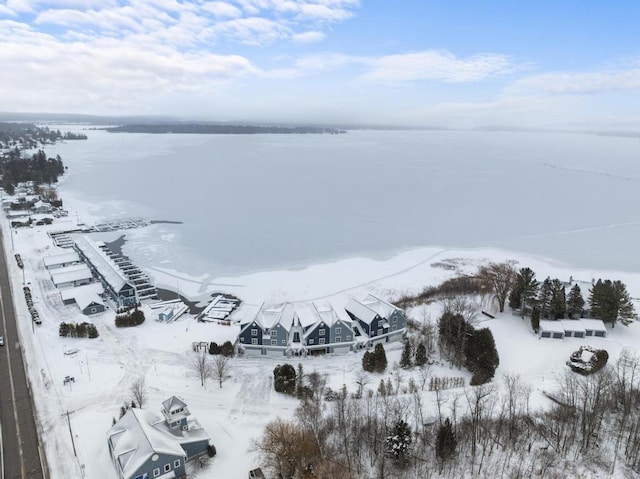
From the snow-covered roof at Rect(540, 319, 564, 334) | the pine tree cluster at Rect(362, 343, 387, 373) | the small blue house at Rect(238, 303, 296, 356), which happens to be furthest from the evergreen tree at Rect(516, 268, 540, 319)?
the small blue house at Rect(238, 303, 296, 356)

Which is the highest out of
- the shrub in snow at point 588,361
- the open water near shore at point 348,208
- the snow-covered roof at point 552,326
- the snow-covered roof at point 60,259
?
the open water near shore at point 348,208

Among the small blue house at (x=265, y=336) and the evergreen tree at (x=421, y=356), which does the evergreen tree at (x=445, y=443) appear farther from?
the small blue house at (x=265, y=336)

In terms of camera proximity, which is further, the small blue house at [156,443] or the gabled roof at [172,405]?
the gabled roof at [172,405]

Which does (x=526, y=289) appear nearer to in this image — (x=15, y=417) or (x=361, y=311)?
(x=361, y=311)

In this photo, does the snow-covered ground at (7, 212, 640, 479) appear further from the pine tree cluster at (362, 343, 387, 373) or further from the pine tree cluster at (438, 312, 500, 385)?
the pine tree cluster at (438, 312, 500, 385)

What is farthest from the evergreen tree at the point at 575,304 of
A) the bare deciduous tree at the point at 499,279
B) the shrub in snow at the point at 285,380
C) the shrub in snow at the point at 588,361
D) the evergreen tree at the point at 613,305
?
the shrub in snow at the point at 285,380

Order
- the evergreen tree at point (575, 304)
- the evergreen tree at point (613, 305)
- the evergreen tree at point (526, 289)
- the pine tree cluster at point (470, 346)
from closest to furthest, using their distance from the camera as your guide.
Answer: the pine tree cluster at point (470, 346)
the evergreen tree at point (613, 305)
the evergreen tree at point (575, 304)
the evergreen tree at point (526, 289)
